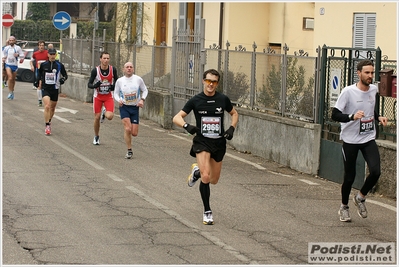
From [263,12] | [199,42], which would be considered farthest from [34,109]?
[263,12]

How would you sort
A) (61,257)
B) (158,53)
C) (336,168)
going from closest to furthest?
(61,257), (336,168), (158,53)

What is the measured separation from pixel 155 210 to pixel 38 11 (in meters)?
50.5

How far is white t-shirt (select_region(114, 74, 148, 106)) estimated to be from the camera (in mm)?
15992

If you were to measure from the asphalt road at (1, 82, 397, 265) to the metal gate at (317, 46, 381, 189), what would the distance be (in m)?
0.31

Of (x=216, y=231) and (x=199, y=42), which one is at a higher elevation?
(x=199, y=42)

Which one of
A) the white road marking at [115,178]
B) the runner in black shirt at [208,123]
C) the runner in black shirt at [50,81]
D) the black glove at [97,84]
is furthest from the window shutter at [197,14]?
the runner in black shirt at [208,123]

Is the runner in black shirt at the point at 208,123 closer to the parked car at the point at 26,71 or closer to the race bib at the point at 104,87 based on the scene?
the race bib at the point at 104,87

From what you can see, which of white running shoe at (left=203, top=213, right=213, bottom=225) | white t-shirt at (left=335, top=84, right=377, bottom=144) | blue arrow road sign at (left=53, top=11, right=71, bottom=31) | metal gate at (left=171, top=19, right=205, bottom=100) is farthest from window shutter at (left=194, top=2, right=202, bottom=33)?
white running shoe at (left=203, top=213, right=213, bottom=225)

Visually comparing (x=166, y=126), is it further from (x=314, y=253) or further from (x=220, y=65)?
(x=314, y=253)

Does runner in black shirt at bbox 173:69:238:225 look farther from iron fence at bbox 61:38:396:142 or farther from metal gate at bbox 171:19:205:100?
metal gate at bbox 171:19:205:100

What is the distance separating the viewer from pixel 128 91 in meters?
16.0

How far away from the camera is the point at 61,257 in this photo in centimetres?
825

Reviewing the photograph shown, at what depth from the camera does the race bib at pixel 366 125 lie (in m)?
10.5

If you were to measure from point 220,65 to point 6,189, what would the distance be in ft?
27.4
